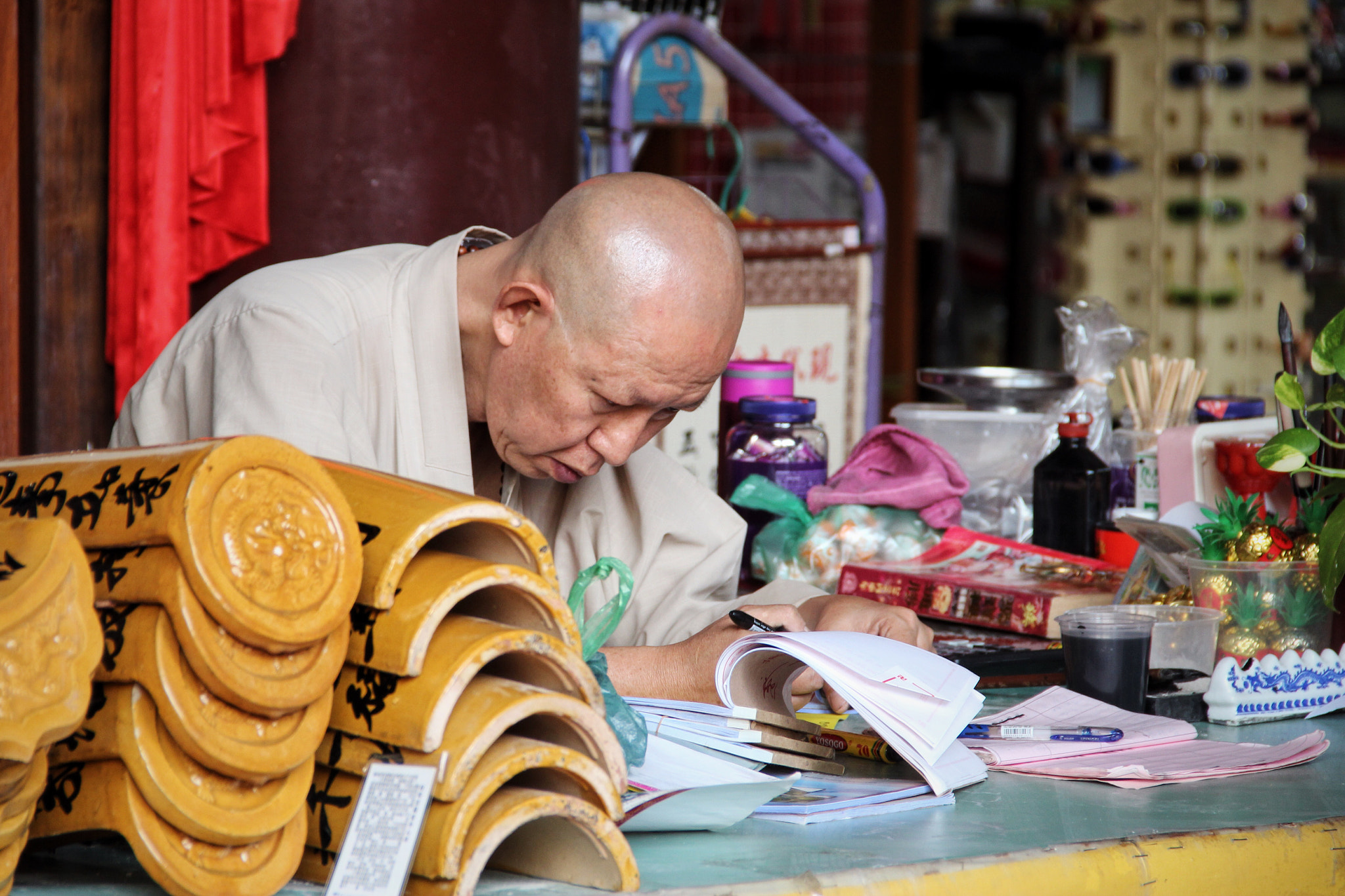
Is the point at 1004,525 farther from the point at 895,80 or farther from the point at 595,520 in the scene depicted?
the point at 895,80

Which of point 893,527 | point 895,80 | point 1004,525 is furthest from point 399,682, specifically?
point 895,80

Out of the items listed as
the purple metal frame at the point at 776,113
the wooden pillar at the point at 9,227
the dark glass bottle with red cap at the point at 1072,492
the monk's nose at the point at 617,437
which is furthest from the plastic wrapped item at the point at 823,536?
the wooden pillar at the point at 9,227

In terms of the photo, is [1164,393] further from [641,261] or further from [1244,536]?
[641,261]

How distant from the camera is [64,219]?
2645 mm

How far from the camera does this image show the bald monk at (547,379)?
150 cm

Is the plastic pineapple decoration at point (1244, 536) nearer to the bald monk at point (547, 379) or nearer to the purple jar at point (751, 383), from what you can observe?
the bald monk at point (547, 379)

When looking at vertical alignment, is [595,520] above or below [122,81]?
below

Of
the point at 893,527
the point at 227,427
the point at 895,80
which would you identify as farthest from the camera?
the point at 895,80

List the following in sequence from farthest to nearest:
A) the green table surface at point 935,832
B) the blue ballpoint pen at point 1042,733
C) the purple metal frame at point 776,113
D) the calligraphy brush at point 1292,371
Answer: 1. the purple metal frame at point 776,113
2. the calligraphy brush at point 1292,371
3. the blue ballpoint pen at point 1042,733
4. the green table surface at point 935,832

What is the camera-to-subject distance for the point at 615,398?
1547 millimetres

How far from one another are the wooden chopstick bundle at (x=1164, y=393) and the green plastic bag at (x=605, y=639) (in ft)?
4.89

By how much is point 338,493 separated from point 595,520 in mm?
1005

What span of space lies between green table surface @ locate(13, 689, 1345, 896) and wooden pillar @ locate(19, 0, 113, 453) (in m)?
1.82

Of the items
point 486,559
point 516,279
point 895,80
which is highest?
point 895,80
